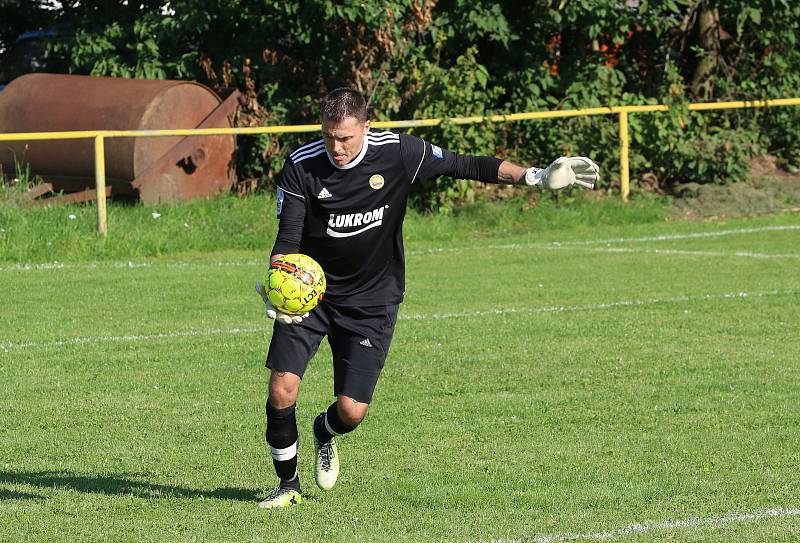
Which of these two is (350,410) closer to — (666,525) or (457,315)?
(666,525)

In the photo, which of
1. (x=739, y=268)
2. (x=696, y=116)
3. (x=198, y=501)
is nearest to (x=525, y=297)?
(x=739, y=268)

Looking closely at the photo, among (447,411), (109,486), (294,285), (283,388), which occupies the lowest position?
(447,411)

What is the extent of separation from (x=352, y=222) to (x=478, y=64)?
51.6 ft

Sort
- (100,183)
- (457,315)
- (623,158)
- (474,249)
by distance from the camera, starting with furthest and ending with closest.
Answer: (623,158), (474,249), (100,183), (457,315)

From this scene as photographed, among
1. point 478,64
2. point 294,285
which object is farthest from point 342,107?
point 478,64

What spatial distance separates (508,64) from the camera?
75.8 feet

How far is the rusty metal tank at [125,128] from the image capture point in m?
19.2

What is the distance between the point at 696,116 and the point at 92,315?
12.3m

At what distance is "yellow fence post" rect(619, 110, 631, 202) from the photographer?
21094 mm

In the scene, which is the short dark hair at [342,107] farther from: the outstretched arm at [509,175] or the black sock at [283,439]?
the black sock at [283,439]

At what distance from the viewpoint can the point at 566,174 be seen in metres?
6.71

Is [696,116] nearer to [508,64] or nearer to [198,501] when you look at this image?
[508,64]

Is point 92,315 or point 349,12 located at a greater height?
point 349,12

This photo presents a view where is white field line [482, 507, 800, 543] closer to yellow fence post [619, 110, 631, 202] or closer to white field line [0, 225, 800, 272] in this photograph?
white field line [0, 225, 800, 272]
